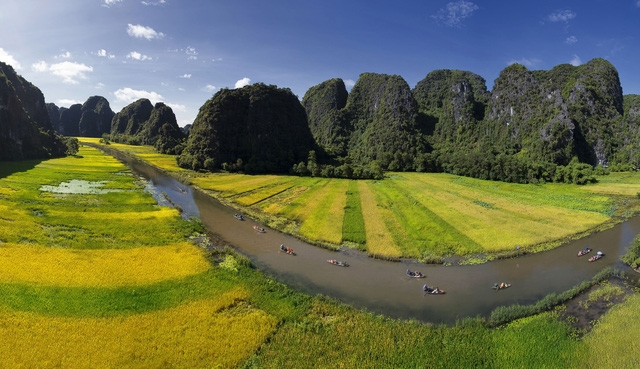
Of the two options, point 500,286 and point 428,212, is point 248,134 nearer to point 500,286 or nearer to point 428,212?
point 428,212

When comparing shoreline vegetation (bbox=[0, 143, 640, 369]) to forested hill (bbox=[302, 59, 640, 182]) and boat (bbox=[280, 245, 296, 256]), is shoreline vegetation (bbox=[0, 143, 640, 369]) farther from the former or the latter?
forested hill (bbox=[302, 59, 640, 182])

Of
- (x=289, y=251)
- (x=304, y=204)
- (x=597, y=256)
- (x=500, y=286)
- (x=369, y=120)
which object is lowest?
(x=500, y=286)

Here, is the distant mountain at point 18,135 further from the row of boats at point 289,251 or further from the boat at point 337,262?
the boat at point 337,262

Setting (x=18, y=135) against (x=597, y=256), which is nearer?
(x=597, y=256)

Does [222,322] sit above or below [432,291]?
below

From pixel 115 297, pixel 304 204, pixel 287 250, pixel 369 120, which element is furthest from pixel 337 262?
pixel 369 120

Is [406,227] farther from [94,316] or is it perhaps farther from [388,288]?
[94,316]
